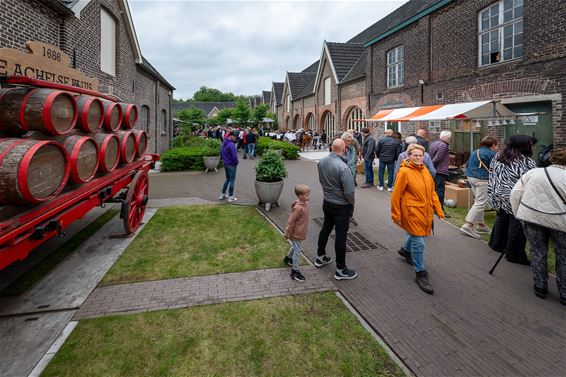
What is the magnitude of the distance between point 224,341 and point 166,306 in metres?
1.01

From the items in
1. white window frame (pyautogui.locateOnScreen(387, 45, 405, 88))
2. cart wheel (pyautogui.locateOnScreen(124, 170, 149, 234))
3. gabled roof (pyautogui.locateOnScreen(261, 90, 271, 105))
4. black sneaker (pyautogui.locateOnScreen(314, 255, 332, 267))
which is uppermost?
gabled roof (pyautogui.locateOnScreen(261, 90, 271, 105))

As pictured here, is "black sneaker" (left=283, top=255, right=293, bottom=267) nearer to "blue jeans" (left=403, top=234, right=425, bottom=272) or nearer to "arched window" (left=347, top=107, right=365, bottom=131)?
"blue jeans" (left=403, top=234, right=425, bottom=272)

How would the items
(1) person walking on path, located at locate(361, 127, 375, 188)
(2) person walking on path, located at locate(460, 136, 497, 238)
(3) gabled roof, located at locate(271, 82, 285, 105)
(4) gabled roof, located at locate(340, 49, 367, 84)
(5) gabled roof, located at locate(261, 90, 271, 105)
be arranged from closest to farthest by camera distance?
(2) person walking on path, located at locate(460, 136, 497, 238) < (1) person walking on path, located at locate(361, 127, 375, 188) < (4) gabled roof, located at locate(340, 49, 367, 84) < (3) gabled roof, located at locate(271, 82, 285, 105) < (5) gabled roof, located at locate(261, 90, 271, 105)

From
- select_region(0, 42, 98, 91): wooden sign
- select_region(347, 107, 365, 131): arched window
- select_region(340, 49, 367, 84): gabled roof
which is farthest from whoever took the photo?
select_region(347, 107, 365, 131): arched window

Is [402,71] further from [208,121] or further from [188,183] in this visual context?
[208,121]

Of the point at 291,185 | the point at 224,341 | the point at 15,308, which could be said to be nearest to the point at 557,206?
the point at 224,341

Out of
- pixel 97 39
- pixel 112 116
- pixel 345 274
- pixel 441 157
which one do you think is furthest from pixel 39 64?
pixel 97 39

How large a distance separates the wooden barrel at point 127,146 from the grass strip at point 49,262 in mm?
1704

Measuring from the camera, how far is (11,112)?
3566 millimetres

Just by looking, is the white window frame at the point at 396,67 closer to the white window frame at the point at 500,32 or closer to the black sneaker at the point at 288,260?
the white window frame at the point at 500,32

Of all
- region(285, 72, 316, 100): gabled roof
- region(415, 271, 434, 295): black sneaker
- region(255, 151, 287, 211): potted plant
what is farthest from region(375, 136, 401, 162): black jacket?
region(285, 72, 316, 100): gabled roof

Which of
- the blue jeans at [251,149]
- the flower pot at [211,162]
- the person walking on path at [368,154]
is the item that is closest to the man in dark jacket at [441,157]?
the person walking on path at [368,154]

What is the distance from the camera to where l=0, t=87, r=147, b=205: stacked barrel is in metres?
3.03

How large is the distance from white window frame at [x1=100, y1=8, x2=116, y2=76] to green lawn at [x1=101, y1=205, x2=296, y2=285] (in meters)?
6.99
